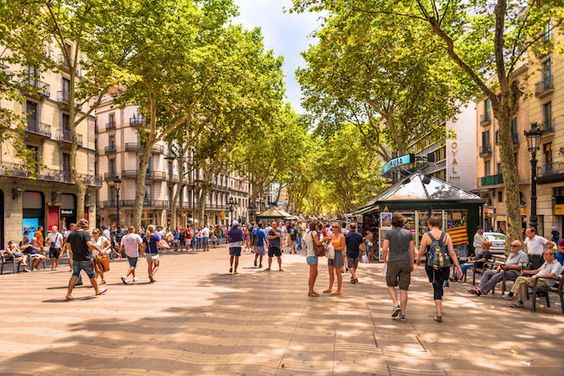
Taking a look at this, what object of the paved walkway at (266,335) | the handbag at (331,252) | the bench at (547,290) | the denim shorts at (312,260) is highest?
the handbag at (331,252)

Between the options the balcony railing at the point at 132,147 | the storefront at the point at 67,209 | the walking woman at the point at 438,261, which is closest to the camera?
the walking woman at the point at 438,261

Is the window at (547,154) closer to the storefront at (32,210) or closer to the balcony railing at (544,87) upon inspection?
the balcony railing at (544,87)

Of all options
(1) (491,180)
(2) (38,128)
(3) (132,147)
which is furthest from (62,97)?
(1) (491,180)

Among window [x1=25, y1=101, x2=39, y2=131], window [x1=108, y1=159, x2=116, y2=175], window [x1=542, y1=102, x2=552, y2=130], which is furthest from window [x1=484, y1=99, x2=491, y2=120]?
window [x1=108, y1=159, x2=116, y2=175]

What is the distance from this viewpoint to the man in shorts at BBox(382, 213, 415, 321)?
7.57 metres

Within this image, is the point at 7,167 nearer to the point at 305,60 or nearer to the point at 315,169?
the point at 305,60

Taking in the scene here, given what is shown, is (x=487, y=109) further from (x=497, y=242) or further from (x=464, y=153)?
(x=497, y=242)

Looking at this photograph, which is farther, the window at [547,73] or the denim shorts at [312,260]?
the window at [547,73]

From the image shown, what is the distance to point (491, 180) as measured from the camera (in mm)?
37969

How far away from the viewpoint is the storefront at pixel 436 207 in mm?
17219

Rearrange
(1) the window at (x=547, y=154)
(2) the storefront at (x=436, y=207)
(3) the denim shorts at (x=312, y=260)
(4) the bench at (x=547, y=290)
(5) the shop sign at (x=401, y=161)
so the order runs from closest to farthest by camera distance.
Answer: (4) the bench at (x=547, y=290)
(3) the denim shorts at (x=312, y=260)
(2) the storefront at (x=436, y=207)
(5) the shop sign at (x=401, y=161)
(1) the window at (x=547, y=154)

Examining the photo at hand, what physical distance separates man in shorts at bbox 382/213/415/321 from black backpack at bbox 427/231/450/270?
1.18 feet

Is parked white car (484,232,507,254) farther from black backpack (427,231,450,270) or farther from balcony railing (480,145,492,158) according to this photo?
balcony railing (480,145,492,158)

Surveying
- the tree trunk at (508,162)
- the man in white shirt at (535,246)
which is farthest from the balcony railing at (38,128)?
the man in white shirt at (535,246)
